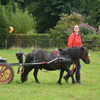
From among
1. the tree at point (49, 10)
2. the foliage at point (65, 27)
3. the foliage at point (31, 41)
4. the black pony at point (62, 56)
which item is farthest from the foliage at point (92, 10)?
the black pony at point (62, 56)

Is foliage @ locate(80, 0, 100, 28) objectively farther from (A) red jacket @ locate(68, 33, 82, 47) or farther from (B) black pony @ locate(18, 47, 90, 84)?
→ (B) black pony @ locate(18, 47, 90, 84)

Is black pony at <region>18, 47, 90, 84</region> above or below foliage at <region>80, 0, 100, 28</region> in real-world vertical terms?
below

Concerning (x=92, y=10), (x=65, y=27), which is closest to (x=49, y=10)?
(x=92, y=10)

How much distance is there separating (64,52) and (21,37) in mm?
17306

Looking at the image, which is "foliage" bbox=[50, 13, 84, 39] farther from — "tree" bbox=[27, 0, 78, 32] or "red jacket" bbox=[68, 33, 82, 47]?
"red jacket" bbox=[68, 33, 82, 47]

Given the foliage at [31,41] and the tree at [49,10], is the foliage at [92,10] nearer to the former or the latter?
the tree at [49,10]

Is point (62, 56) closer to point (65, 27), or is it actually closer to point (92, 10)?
point (65, 27)

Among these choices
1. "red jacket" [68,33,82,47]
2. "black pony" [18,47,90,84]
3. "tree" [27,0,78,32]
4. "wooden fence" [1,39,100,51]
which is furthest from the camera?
"tree" [27,0,78,32]

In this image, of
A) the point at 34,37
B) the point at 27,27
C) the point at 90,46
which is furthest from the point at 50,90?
the point at 27,27

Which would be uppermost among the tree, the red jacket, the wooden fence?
the tree

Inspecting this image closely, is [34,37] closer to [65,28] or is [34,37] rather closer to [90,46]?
[65,28]

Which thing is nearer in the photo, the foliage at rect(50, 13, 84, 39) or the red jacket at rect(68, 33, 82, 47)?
the red jacket at rect(68, 33, 82, 47)

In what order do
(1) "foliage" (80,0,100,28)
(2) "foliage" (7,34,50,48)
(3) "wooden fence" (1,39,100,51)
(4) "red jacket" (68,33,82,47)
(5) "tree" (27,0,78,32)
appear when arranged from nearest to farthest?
(4) "red jacket" (68,33,82,47), (3) "wooden fence" (1,39,100,51), (2) "foliage" (7,34,50,48), (5) "tree" (27,0,78,32), (1) "foliage" (80,0,100,28)

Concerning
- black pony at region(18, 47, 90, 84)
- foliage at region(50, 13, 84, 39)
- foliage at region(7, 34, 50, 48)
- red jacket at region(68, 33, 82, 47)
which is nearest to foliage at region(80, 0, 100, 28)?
foliage at region(50, 13, 84, 39)
